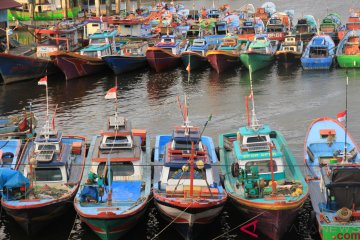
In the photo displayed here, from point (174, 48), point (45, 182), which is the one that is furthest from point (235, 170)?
point (174, 48)

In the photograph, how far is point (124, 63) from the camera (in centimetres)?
5375

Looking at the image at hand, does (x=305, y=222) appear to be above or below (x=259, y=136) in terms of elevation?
below

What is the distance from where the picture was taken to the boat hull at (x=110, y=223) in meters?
23.4

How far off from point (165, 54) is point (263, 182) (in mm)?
30601

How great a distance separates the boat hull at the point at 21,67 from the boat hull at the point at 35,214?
27628 mm

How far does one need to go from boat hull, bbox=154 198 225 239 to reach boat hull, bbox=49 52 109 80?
1136 inches

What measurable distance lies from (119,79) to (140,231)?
28454 mm

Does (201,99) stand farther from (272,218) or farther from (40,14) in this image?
Answer: (40,14)

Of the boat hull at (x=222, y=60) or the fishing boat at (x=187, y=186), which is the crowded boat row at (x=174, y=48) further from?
the fishing boat at (x=187, y=186)

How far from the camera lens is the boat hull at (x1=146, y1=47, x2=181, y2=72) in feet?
176

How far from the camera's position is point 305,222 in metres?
25.8

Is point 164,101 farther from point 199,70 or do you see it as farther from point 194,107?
point 199,70

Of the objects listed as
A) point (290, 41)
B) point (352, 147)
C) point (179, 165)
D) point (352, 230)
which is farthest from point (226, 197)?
point (290, 41)

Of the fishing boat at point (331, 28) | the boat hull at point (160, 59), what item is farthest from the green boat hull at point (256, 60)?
the fishing boat at point (331, 28)
